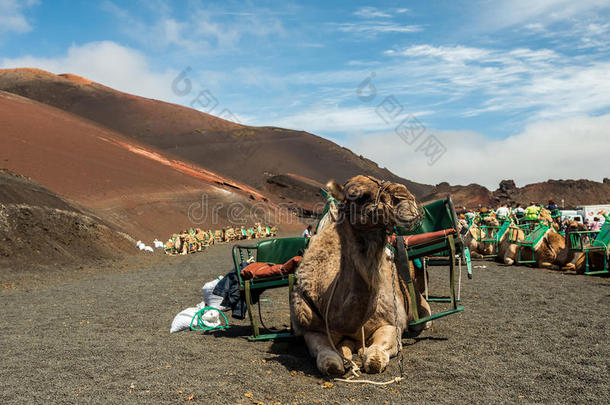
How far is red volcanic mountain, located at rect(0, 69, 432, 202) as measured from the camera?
416ft

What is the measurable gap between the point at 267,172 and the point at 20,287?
104m

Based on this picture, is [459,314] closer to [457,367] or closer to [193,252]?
[457,367]

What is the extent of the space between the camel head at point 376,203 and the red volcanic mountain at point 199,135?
110 m

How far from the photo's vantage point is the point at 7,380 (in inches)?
228

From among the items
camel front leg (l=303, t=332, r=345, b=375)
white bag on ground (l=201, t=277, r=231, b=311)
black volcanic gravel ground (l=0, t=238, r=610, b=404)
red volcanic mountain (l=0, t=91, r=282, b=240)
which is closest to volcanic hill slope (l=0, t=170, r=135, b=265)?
red volcanic mountain (l=0, t=91, r=282, b=240)

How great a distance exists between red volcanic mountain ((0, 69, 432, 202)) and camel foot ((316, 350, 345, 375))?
359 feet

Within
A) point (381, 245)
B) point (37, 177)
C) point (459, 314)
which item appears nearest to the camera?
point (381, 245)

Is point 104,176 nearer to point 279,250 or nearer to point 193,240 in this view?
point 193,240

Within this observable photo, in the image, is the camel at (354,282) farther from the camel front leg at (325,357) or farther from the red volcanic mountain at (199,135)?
the red volcanic mountain at (199,135)

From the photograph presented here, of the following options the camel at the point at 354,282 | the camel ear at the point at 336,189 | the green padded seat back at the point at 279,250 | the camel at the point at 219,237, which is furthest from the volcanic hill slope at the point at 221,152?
the camel ear at the point at 336,189

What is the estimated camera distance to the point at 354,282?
5.23 metres

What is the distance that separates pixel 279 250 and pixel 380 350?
3.52 metres

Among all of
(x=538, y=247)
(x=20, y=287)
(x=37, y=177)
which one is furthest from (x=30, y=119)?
(x=538, y=247)

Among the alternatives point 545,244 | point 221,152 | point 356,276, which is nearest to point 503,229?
point 545,244
